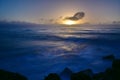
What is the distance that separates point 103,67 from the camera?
2061 centimetres

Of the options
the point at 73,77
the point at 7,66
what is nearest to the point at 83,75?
the point at 73,77

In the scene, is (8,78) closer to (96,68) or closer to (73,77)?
(73,77)

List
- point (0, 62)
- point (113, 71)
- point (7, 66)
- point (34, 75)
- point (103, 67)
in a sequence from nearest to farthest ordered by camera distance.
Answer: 1. point (113, 71)
2. point (34, 75)
3. point (103, 67)
4. point (7, 66)
5. point (0, 62)

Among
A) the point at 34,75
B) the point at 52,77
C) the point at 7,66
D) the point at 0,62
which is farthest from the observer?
the point at 0,62


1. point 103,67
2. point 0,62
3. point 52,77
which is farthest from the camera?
point 0,62

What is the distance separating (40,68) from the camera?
21.2m

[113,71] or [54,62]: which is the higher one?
[113,71]

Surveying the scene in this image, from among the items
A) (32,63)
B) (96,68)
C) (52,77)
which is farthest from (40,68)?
(52,77)

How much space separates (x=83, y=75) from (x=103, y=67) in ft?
29.9

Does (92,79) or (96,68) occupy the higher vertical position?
(92,79)

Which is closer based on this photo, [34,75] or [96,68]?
[34,75]

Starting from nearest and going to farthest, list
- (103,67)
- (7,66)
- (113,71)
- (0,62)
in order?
(113,71) → (103,67) → (7,66) → (0,62)

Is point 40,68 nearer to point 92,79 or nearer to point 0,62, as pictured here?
point 0,62

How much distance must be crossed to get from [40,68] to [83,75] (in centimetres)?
986
